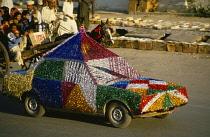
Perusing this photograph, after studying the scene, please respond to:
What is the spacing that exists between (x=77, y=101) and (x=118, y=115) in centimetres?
86

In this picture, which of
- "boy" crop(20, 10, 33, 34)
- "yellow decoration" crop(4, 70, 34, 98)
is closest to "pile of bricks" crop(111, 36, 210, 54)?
"boy" crop(20, 10, 33, 34)

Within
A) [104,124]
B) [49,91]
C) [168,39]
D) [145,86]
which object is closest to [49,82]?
[49,91]

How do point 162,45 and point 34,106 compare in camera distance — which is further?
point 162,45

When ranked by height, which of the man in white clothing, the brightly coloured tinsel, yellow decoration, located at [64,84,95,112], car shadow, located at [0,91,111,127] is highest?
the man in white clothing

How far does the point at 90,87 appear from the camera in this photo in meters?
8.58

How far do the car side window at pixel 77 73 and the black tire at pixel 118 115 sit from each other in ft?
2.16

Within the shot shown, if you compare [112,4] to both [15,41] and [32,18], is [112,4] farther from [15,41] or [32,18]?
[15,41]

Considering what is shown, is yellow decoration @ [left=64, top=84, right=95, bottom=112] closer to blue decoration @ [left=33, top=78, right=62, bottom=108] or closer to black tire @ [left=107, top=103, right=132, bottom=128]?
blue decoration @ [left=33, top=78, right=62, bottom=108]

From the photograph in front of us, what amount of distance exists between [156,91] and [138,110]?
0.51m

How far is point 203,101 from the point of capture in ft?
35.8

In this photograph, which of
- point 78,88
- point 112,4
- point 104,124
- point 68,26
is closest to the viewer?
point 78,88

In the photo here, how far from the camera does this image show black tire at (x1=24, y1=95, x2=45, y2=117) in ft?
30.9

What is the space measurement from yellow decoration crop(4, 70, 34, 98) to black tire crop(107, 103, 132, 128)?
6.27ft

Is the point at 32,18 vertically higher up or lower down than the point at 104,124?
higher up
